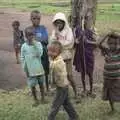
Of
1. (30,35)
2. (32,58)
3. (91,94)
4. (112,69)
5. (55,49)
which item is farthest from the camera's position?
(91,94)

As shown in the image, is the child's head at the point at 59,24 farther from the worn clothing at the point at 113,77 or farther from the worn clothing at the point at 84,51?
the worn clothing at the point at 113,77

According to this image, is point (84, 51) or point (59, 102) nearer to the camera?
point (59, 102)

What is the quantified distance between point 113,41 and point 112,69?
47 cm

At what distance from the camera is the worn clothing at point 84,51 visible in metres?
9.20

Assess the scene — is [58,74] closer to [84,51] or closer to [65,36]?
[65,36]

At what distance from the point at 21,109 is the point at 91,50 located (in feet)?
5.67

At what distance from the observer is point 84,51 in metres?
9.32

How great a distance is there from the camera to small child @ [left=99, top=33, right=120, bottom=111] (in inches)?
325

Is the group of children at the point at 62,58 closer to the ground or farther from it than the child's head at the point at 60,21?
closer to the ground

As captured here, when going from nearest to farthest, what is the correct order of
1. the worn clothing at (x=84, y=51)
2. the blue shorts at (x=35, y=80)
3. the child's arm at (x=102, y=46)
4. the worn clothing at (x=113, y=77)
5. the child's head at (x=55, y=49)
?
the child's head at (x=55, y=49) → the worn clothing at (x=113, y=77) → the child's arm at (x=102, y=46) → the blue shorts at (x=35, y=80) → the worn clothing at (x=84, y=51)

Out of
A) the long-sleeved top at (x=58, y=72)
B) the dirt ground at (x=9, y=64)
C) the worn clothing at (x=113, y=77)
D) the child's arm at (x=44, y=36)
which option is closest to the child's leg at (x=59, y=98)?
the long-sleeved top at (x=58, y=72)

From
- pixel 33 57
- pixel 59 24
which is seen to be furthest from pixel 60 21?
pixel 33 57

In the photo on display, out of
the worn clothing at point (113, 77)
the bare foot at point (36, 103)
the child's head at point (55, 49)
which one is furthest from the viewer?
the bare foot at point (36, 103)

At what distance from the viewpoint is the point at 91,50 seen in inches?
369
